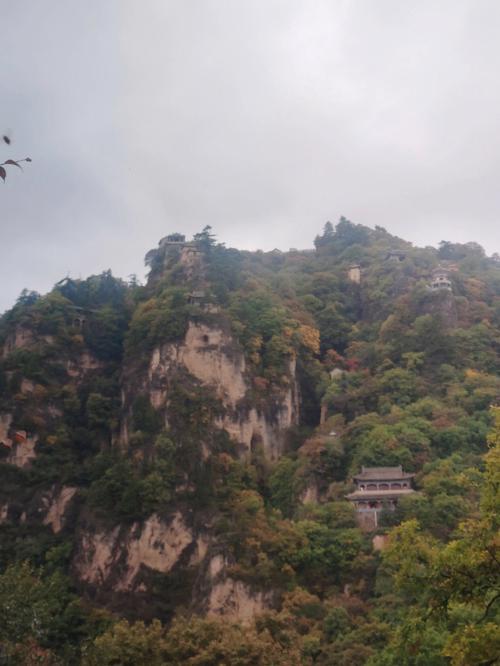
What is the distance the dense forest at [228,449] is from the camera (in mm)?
26312

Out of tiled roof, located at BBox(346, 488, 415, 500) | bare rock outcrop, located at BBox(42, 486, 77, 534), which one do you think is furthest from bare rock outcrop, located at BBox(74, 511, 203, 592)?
tiled roof, located at BBox(346, 488, 415, 500)

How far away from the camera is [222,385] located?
44.0 m

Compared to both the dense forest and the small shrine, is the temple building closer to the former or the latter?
the dense forest

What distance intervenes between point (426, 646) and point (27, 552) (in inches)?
1042

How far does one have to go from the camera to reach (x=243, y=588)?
30.9 metres

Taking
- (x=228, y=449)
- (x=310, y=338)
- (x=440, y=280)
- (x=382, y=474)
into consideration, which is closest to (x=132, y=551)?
(x=228, y=449)

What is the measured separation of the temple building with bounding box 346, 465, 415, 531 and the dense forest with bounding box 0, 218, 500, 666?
69 centimetres

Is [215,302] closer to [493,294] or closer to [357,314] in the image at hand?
[357,314]

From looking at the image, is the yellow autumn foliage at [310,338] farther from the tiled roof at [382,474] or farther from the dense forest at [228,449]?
the tiled roof at [382,474]

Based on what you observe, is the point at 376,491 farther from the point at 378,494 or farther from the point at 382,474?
the point at 382,474

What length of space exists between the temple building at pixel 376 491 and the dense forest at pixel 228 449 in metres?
0.69

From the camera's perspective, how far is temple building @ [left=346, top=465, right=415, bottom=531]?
32938 millimetres

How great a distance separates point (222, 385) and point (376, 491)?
44.3 feet

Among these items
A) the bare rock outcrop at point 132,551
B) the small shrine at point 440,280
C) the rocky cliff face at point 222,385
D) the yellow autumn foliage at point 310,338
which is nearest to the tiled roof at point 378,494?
the bare rock outcrop at point 132,551
